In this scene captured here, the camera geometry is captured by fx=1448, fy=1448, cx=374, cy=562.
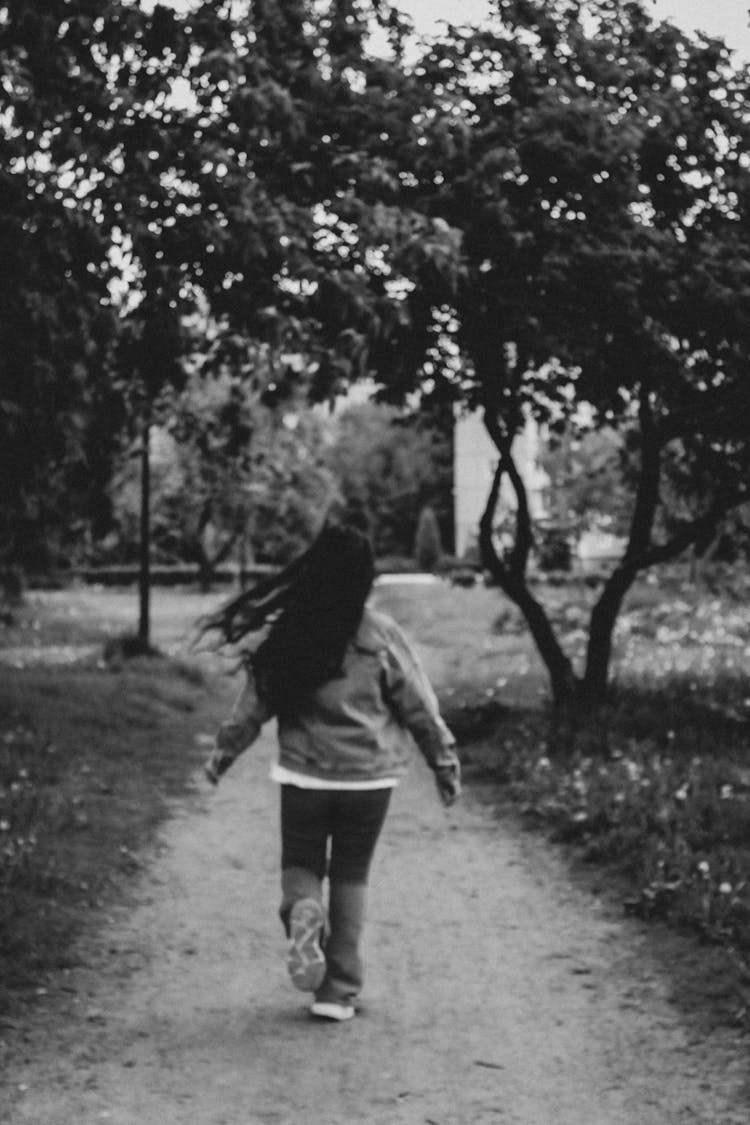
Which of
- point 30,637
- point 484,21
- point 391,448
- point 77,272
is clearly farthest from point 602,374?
point 391,448

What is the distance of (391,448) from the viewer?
7050cm

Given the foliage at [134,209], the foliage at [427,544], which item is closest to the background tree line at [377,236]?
the foliage at [134,209]

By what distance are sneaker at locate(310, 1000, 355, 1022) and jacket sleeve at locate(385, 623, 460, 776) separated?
96 centimetres

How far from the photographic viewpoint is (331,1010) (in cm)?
550

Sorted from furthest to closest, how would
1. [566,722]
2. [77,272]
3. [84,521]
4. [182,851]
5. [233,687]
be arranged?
[233,687]
[84,521]
[566,722]
[182,851]
[77,272]

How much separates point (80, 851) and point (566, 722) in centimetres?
542

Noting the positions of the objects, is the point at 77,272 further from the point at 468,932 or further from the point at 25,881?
the point at 468,932

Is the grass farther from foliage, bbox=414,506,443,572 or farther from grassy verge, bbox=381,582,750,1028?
foliage, bbox=414,506,443,572

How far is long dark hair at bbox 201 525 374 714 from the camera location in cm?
548

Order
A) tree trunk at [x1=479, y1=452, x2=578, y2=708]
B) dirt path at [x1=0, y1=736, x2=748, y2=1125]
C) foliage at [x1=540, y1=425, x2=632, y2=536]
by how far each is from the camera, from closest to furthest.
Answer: dirt path at [x1=0, y1=736, x2=748, y2=1125] → tree trunk at [x1=479, y1=452, x2=578, y2=708] → foliage at [x1=540, y1=425, x2=632, y2=536]

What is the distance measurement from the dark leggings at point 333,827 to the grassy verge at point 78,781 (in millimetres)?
1300

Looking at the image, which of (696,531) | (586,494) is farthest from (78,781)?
(586,494)

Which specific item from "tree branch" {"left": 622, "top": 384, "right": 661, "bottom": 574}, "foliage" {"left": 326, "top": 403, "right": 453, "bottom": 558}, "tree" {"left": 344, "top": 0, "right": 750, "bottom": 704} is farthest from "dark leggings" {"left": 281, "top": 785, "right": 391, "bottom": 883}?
"foliage" {"left": 326, "top": 403, "right": 453, "bottom": 558}

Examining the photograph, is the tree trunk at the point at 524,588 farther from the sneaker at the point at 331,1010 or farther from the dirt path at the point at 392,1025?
the sneaker at the point at 331,1010
